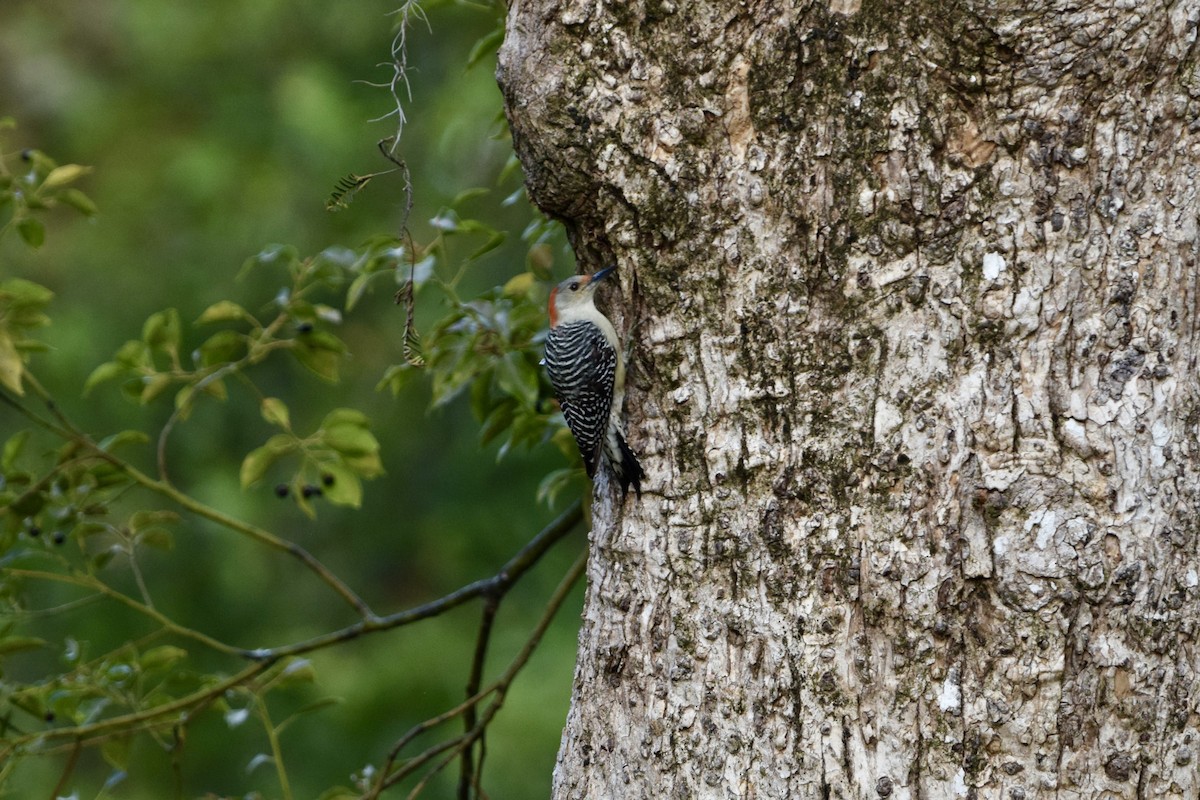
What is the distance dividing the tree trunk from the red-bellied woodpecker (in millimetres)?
168

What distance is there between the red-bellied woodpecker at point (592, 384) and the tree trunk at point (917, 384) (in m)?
0.17

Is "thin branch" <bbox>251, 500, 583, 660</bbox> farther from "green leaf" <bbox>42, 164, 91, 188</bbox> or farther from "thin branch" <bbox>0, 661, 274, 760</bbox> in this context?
"green leaf" <bbox>42, 164, 91, 188</bbox>

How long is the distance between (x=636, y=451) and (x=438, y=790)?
5876 millimetres

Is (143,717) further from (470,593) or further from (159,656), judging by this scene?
(470,593)

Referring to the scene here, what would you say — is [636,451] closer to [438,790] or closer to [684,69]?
[684,69]

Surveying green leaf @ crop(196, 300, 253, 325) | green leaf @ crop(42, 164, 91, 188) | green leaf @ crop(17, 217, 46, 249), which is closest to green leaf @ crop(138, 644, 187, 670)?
green leaf @ crop(196, 300, 253, 325)

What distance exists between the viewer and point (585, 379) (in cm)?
268

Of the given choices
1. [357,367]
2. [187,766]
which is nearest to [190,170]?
[357,367]

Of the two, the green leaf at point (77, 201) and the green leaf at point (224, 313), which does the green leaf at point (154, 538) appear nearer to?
the green leaf at point (224, 313)

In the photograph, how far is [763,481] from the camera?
1868 mm

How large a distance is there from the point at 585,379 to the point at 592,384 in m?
0.05

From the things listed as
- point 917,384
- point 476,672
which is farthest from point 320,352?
point 917,384

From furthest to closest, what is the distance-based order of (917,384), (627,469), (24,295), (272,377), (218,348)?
(272,377) → (218,348) → (24,295) → (627,469) → (917,384)

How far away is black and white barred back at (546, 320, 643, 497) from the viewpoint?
2553 millimetres
